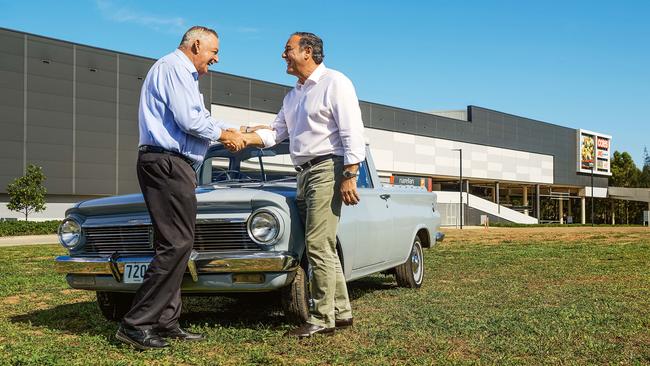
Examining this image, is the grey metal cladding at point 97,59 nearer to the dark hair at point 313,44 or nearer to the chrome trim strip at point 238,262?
the dark hair at point 313,44

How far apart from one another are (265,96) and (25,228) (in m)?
25.5

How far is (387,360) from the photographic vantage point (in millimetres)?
3953

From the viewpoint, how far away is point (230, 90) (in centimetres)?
5081

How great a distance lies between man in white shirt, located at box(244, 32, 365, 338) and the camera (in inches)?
185

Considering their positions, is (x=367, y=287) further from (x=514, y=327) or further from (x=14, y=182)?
(x=14, y=182)

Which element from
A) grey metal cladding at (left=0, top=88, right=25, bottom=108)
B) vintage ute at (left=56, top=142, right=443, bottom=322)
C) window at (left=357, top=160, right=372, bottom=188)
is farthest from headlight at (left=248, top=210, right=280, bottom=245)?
grey metal cladding at (left=0, top=88, right=25, bottom=108)

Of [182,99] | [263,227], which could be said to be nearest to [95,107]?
[263,227]

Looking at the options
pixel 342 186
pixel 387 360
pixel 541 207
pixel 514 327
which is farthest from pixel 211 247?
pixel 541 207

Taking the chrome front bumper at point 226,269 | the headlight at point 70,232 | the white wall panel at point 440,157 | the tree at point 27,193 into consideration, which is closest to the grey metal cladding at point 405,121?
the white wall panel at point 440,157

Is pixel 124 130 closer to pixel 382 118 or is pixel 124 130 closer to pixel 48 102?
pixel 48 102

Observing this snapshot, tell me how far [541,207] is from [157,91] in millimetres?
93962

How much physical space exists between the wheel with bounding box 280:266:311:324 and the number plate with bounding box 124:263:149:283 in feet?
3.26

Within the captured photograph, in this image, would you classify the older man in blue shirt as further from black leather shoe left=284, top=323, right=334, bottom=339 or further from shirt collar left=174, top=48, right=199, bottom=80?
black leather shoe left=284, top=323, right=334, bottom=339

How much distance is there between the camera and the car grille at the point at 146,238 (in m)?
4.83
